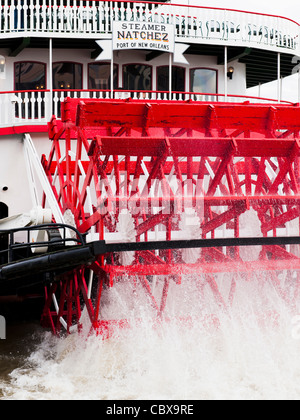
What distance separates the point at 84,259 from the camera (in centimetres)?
494

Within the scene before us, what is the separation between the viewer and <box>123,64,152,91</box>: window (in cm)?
880

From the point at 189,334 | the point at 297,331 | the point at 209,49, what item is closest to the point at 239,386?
the point at 189,334

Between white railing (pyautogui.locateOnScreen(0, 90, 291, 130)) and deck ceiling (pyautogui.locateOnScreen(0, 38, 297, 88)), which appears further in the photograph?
deck ceiling (pyautogui.locateOnScreen(0, 38, 297, 88))

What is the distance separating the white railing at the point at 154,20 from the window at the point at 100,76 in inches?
19.7

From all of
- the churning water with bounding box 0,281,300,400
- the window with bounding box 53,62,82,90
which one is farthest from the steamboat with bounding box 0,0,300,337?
the churning water with bounding box 0,281,300,400

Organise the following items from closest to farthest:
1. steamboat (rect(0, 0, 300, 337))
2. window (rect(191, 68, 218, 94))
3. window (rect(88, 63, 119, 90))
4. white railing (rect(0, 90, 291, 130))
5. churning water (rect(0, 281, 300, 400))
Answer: churning water (rect(0, 281, 300, 400)) → steamboat (rect(0, 0, 300, 337)) → white railing (rect(0, 90, 291, 130)) → window (rect(88, 63, 119, 90)) → window (rect(191, 68, 218, 94))

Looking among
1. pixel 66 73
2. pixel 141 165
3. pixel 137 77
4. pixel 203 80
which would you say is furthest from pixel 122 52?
pixel 141 165

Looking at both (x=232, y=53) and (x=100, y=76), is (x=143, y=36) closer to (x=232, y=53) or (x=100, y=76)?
(x=100, y=76)

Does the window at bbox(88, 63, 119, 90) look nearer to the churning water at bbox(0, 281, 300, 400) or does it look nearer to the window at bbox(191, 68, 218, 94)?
the window at bbox(191, 68, 218, 94)

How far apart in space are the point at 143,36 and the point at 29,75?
67.6 inches

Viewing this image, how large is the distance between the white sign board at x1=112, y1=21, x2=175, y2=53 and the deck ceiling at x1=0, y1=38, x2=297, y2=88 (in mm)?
550

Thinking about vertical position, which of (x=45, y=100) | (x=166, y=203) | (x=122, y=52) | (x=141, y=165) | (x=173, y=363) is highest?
(x=122, y=52)

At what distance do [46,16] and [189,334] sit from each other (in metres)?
4.79

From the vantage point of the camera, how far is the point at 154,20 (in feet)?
27.3
